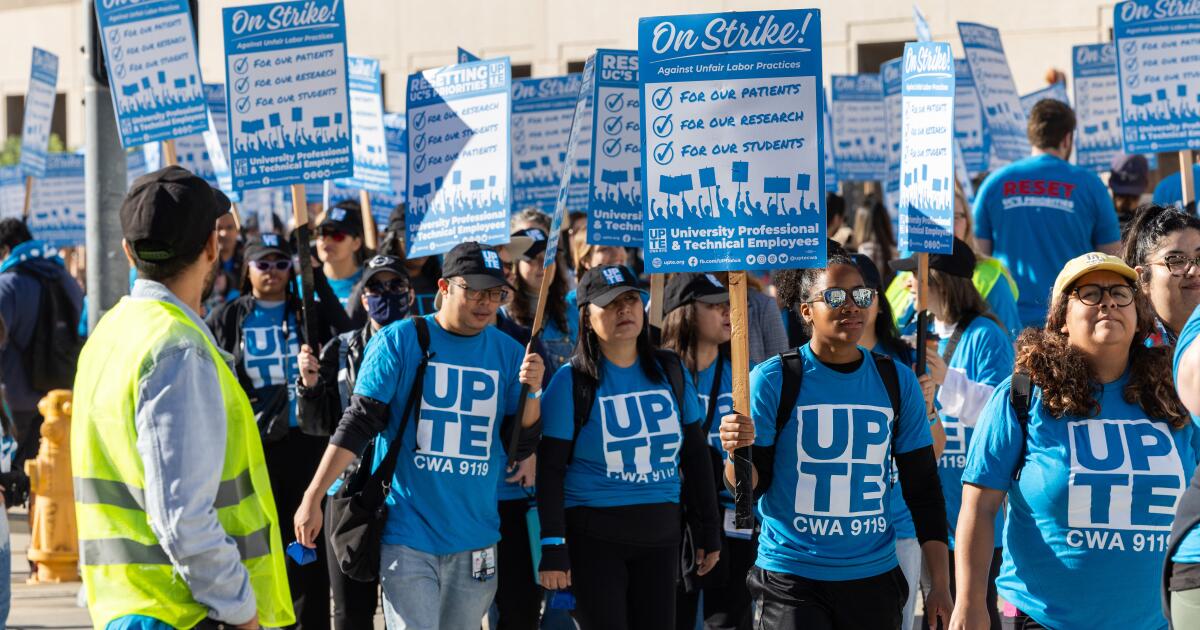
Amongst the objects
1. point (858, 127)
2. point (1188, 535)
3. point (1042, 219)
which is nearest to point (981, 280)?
point (1042, 219)

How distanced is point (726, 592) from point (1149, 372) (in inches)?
105

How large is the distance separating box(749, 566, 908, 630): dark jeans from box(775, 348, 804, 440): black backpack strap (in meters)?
0.50

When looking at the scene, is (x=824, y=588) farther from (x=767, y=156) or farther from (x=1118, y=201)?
(x=1118, y=201)

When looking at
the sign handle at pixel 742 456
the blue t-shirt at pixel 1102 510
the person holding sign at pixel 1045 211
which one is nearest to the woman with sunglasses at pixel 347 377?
the sign handle at pixel 742 456

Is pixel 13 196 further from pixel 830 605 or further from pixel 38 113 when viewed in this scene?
pixel 830 605

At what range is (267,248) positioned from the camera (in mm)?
7594

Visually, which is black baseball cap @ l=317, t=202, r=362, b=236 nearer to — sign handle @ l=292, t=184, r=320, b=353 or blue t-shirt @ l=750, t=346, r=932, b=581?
sign handle @ l=292, t=184, r=320, b=353

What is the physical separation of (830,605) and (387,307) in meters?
2.81

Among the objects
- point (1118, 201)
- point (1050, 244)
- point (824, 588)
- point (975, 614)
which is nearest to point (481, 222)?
point (824, 588)

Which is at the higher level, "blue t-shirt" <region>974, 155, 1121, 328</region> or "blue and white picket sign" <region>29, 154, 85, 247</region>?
"blue and white picket sign" <region>29, 154, 85, 247</region>

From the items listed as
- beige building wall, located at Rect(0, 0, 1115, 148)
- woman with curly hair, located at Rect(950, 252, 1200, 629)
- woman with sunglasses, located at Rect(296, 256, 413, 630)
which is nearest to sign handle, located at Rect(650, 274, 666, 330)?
woman with sunglasses, located at Rect(296, 256, 413, 630)

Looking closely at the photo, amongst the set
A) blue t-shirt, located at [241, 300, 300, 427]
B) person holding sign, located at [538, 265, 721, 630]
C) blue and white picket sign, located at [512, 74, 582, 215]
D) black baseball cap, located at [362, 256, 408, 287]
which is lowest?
person holding sign, located at [538, 265, 721, 630]

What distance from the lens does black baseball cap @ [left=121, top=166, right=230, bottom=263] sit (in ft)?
12.1

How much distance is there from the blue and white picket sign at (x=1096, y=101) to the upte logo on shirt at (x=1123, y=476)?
8024 mm
